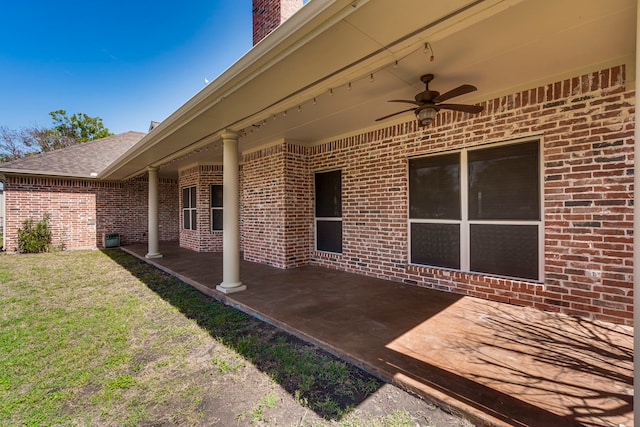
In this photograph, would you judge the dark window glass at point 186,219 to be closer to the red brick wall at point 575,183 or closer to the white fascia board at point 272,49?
the white fascia board at point 272,49

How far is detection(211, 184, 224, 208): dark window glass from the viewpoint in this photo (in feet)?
28.3

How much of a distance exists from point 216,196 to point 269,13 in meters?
5.23

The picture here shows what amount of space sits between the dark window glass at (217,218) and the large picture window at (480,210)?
20.5 feet

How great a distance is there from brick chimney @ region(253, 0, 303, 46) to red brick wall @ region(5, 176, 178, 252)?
761 centimetres

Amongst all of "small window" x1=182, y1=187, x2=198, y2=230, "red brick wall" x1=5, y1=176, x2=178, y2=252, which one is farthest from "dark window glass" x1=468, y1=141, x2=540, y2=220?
"red brick wall" x1=5, y1=176, x2=178, y2=252

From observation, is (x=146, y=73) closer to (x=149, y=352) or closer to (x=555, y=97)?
(x=149, y=352)

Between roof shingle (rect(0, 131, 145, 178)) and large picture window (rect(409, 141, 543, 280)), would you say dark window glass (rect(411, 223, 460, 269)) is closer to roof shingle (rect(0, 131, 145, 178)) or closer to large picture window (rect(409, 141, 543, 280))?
large picture window (rect(409, 141, 543, 280))

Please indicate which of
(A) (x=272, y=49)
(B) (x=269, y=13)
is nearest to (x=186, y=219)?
(B) (x=269, y=13)

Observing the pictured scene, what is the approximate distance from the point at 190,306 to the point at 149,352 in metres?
1.29

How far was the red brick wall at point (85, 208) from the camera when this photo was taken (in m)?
8.96

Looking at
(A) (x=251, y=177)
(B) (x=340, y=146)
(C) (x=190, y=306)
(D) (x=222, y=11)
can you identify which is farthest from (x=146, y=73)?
(C) (x=190, y=306)

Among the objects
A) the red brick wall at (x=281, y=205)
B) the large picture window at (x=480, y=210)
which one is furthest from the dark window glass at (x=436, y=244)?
the red brick wall at (x=281, y=205)

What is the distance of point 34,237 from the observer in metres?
9.05

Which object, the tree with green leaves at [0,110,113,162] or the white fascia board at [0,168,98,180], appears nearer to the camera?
the white fascia board at [0,168,98,180]
